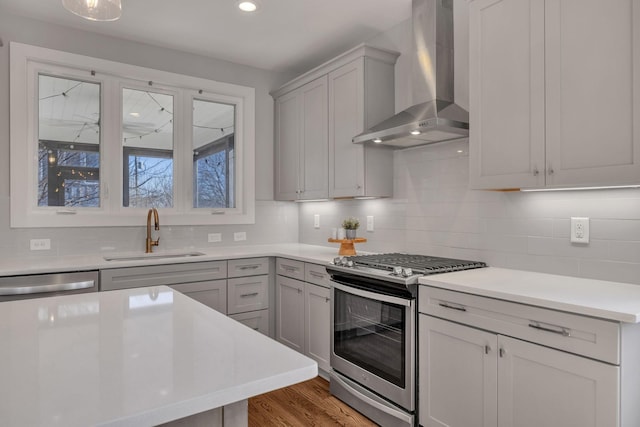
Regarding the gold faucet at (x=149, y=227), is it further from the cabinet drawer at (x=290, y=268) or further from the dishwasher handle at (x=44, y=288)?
the cabinet drawer at (x=290, y=268)

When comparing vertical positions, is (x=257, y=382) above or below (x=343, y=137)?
below

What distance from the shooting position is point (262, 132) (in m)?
4.30

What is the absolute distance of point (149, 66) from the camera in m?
3.68

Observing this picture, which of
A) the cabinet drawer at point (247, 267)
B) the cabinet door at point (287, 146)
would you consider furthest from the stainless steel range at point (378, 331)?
the cabinet door at point (287, 146)

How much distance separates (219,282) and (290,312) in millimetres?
634

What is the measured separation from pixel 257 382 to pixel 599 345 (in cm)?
135

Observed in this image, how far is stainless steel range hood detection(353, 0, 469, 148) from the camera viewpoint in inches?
105

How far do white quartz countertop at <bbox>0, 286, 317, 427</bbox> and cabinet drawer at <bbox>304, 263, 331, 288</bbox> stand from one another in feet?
5.52

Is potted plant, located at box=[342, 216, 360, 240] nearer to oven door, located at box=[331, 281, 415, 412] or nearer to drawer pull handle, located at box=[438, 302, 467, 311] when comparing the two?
oven door, located at box=[331, 281, 415, 412]

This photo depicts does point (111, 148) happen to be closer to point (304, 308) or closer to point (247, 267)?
point (247, 267)

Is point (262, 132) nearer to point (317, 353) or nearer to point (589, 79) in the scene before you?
point (317, 353)

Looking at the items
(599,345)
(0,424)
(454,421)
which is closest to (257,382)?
(0,424)

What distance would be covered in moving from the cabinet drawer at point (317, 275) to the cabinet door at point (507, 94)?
124 centimetres

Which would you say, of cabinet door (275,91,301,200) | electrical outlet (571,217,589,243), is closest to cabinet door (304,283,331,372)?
cabinet door (275,91,301,200)
